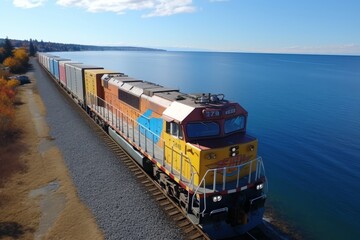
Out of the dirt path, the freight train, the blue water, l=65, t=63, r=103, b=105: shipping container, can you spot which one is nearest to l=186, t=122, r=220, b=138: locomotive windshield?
the freight train

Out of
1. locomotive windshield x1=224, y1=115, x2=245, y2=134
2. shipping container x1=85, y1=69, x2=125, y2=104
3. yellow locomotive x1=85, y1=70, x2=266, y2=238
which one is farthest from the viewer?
shipping container x1=85, y1=69, x2=125, y2=104

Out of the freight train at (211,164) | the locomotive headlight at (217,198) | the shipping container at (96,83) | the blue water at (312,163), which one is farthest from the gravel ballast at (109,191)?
the blue water at (312,163)

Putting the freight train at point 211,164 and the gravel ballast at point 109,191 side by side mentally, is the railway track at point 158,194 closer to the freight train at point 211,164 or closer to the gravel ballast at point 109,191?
the gravel ballast at point 109,191

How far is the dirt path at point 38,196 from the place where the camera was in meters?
10.5

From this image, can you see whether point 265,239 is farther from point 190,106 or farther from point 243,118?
point 190,106

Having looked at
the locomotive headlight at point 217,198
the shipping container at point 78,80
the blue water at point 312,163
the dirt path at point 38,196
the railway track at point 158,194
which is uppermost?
the shipping container at point 78,80

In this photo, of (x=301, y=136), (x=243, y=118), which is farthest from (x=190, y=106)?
(x=301, y=136)

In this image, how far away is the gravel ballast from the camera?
10586 mm

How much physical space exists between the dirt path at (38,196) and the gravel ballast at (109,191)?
0.43m

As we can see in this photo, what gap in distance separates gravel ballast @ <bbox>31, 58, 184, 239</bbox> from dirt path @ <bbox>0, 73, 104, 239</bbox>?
16.7 inches

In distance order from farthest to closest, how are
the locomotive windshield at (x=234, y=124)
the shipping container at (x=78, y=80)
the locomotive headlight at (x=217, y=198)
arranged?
the shipping container at (x=78, y=80)
the locomotive windshield at (x=234, y=124)
the locomotive headlight at (x=217, y=198)

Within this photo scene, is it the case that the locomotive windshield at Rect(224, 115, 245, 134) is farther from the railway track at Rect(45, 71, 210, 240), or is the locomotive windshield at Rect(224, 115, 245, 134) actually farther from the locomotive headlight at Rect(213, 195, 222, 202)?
the railway track at Rect(45, 71, 210, 240)

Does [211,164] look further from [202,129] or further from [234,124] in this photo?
[234,124]

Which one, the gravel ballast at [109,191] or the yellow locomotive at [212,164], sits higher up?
the yellow locomotive at [212,164]
